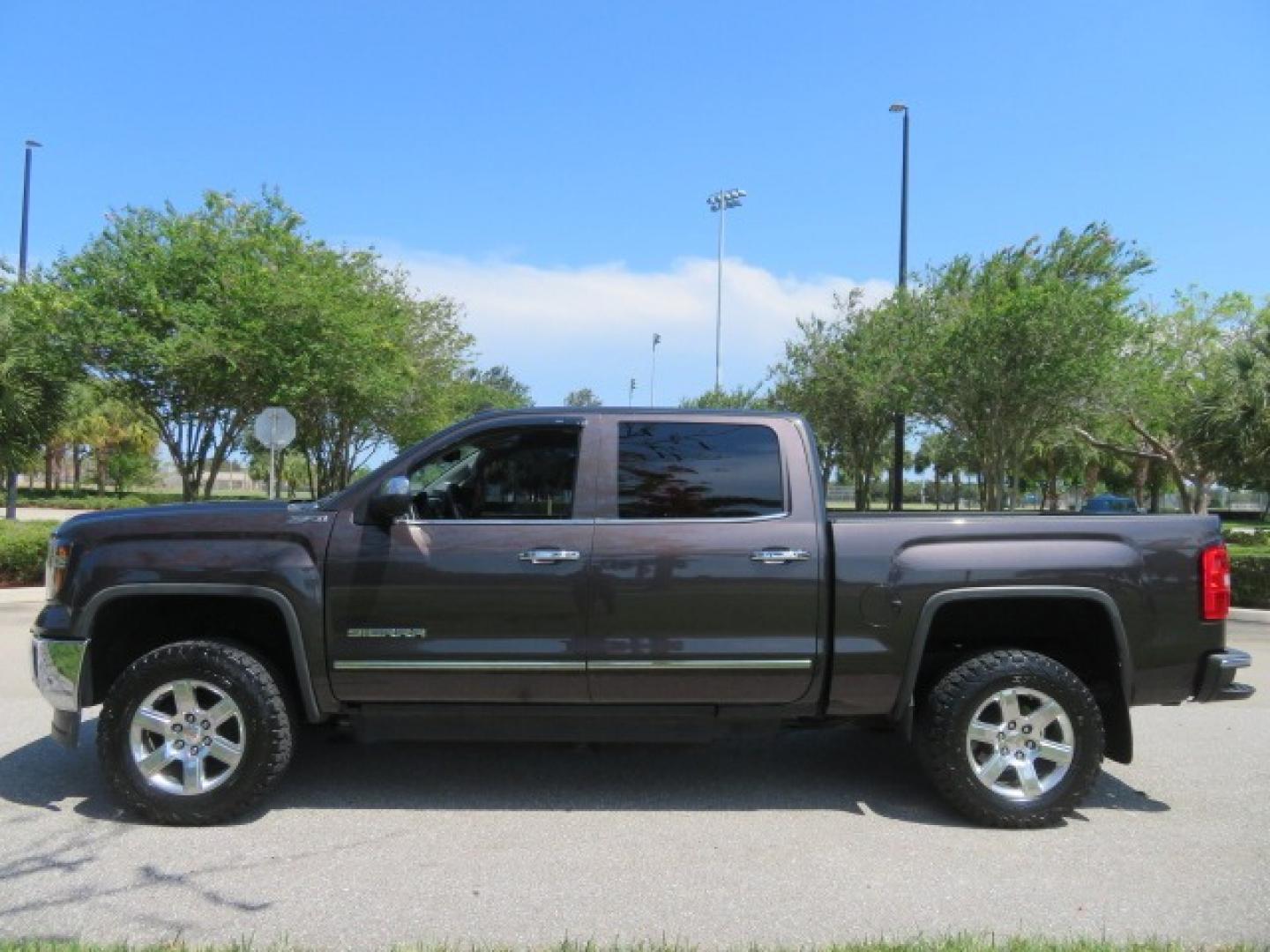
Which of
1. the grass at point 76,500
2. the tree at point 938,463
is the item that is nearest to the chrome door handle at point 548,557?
the grass at point 76,500

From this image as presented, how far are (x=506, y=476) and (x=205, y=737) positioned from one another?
1.84 metres

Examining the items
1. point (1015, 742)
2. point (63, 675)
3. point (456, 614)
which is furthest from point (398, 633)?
point (1015, 742)

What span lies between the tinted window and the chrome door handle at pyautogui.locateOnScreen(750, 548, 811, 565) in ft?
0.68

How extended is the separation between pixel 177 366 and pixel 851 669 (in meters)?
15.7

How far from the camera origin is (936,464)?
6738 cm

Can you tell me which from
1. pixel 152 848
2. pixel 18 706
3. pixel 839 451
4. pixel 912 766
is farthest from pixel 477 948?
pixel 839 451

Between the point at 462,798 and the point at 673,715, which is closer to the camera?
the point at 673,715

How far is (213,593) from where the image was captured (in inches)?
170

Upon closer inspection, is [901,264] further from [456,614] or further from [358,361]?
[456,614]

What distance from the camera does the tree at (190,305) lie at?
655 inches

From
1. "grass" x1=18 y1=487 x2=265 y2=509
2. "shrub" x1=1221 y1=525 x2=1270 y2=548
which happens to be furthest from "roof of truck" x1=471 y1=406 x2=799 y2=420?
"grass" x1=18 y1=487 x2=265 y2=509

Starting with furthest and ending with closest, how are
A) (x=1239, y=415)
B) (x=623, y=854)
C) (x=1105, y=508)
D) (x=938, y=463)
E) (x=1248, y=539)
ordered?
1. (x=938, y=463)
2. (x=1248, y=539)
3. (x=1239, y=415)
4. (x=1105, y=508)
5. (x=623, y=854)

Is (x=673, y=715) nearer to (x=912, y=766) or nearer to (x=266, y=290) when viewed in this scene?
→ (x=912, y=766)

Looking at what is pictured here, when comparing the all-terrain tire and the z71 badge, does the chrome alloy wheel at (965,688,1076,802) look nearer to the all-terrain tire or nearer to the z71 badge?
the z71 badge
